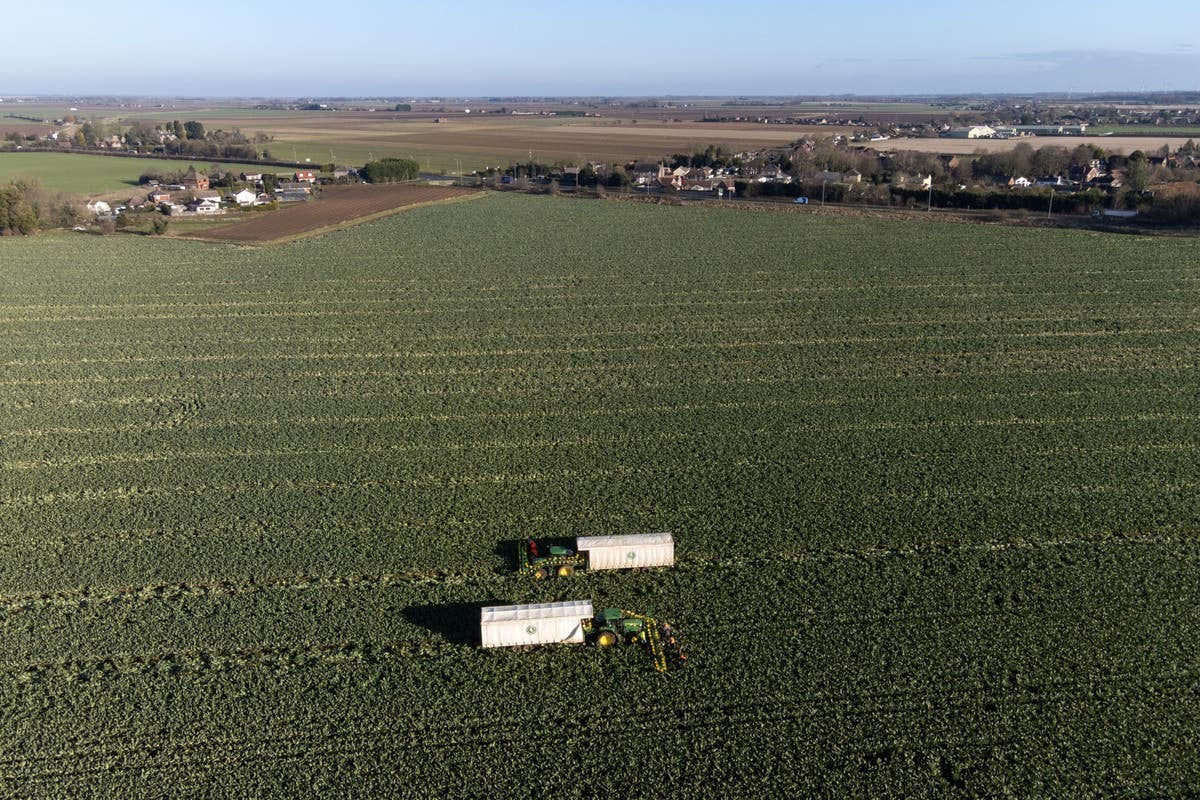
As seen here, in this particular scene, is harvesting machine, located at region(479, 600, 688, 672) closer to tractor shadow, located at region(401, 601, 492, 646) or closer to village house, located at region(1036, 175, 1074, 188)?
tractor shadow, located at region(401, 601, 492, 646)

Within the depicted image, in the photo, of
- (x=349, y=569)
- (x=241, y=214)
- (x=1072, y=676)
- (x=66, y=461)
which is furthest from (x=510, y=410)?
(x=241, y=214)

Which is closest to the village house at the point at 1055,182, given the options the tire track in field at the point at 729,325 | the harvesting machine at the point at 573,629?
the tire track in field at the point at 729,325

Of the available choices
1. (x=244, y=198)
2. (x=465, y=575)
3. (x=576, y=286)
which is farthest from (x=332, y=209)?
(x=465, y=575)

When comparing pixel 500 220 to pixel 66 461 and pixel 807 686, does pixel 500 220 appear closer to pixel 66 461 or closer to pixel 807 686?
pixel 66 461

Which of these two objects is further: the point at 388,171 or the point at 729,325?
the point at 388,171

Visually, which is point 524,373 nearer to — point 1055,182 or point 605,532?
point 605,532
